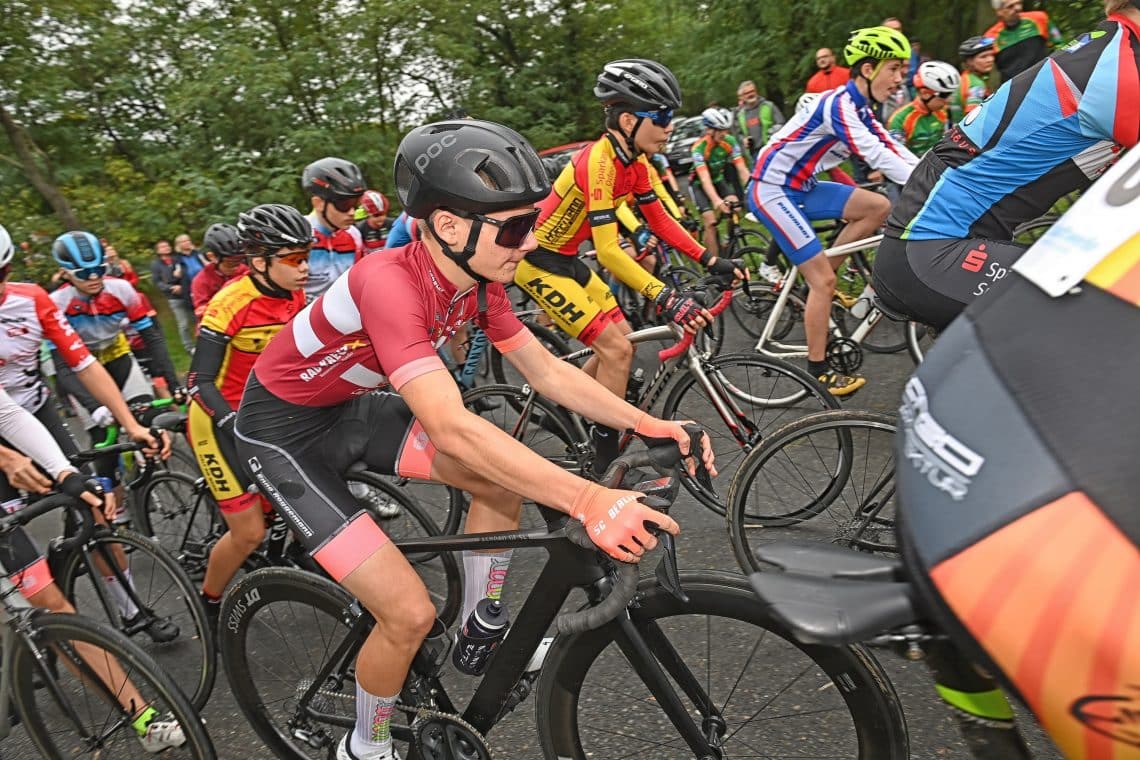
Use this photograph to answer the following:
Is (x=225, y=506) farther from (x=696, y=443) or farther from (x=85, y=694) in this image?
(x=696, y=443)

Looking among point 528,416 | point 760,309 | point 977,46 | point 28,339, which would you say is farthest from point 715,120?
point 28,339

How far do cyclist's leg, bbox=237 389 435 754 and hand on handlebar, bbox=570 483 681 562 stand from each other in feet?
2.87

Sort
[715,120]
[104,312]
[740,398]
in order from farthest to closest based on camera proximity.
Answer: [715,120], [104,312], [740,398]

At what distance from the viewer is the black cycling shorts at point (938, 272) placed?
115 inches

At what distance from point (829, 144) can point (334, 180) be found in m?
3.38

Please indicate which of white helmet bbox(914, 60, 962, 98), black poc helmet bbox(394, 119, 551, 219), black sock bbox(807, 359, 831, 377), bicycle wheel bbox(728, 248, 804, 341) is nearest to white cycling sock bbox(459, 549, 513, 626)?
black poc helmet bbox(394, 119, 551, 219)

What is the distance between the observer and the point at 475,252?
238 centimetres

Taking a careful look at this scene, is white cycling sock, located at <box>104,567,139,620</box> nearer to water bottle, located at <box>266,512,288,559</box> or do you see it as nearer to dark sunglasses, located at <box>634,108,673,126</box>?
water bottle, located at <box>266,512,288,559</box>

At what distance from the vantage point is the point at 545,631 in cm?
231

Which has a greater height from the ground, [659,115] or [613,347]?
[659,115]

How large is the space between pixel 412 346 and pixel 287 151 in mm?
14013

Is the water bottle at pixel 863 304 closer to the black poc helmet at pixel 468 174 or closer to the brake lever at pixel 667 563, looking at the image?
the black poc helmet at pixel 468 174

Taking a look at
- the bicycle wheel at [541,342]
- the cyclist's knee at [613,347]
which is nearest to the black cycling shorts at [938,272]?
the cyclist's knee at [613,347]

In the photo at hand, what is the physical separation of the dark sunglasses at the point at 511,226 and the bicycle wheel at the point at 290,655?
128cm
